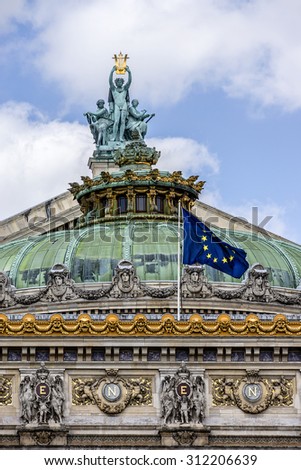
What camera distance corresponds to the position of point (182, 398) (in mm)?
79000

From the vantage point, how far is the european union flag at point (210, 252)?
9306 centimetres

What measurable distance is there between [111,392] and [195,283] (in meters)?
20.9

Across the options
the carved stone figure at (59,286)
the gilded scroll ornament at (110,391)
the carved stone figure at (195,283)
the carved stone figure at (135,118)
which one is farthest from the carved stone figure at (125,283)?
the carved stone figure at (135,118)

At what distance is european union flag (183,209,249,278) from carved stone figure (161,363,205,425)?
47.6ft

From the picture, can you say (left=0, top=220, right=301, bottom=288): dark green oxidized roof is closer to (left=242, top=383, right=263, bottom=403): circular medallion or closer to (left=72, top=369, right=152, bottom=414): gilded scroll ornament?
(left=242, top=383, right=263, bottom=403): circular medallion

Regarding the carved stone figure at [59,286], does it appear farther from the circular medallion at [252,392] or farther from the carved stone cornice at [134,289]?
the circular medallion at [252,392]

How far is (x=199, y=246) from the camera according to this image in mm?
93312

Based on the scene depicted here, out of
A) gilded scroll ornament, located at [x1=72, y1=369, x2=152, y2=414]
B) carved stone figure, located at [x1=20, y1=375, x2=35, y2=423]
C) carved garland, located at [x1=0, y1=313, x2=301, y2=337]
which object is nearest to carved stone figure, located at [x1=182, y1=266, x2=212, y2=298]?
carved garland, located at [x1=0, y1=313, x2=301, y2=337]

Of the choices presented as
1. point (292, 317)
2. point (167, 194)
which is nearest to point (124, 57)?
point (167, 194)

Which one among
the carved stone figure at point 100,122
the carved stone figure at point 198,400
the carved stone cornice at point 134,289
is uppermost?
the carved stone figure at point 100,122

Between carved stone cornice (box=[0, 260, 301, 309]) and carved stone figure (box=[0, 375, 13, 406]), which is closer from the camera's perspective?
carved stone figure (box=[0, 375, 13, 406])

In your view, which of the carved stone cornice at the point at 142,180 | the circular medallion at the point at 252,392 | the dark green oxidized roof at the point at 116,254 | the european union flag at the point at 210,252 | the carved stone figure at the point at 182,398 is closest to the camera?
the carved stone figure at the point at 182,398

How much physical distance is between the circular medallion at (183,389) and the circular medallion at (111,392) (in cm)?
245

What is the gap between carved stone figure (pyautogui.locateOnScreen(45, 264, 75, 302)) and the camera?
99812mm
